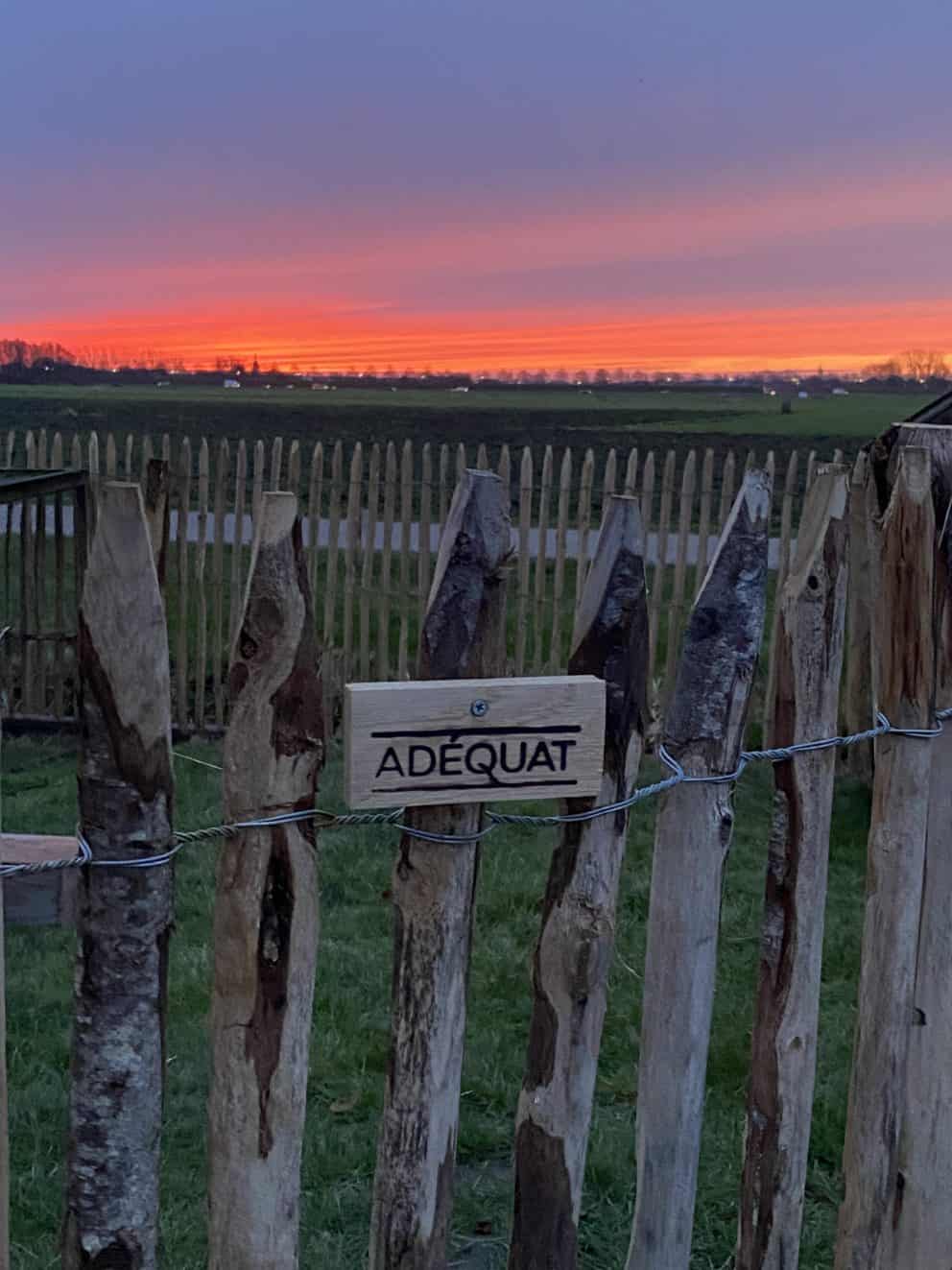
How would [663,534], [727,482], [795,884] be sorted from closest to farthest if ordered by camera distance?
[795,884] < [727,482] < [663,534]

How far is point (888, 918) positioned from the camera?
2.46 metres

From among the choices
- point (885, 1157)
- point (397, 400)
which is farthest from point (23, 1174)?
point (397, 400)

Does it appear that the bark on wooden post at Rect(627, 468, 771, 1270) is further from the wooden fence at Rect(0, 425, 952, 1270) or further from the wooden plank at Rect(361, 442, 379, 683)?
the wooden plank at Rect(361, 442, 379, 683)

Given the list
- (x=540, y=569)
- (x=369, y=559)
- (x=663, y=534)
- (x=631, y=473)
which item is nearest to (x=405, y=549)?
(x=369, y=559)

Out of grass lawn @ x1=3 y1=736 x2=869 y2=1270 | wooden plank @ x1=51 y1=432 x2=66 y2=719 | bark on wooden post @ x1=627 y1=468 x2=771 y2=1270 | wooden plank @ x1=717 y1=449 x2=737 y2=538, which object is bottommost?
grass lawn @ x1=3 y1=736 x2=869 y2=1270

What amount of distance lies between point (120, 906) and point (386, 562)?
21.8 feet

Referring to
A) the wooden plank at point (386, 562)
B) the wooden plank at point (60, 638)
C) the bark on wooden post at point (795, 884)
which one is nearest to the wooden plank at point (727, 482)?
the wooden plank at point (386, 562)

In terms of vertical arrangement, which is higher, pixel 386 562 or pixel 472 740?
pixel 472 740

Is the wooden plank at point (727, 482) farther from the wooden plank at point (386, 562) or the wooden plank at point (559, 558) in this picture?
the wooden plank at point (386, 562)

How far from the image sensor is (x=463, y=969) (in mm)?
1957

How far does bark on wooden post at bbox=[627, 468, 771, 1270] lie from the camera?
2123 millimetres

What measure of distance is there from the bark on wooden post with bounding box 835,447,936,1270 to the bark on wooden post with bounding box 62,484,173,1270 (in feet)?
4.33

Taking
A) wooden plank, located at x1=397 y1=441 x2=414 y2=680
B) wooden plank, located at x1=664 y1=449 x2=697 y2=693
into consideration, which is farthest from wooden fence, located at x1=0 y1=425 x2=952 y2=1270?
wooden plank, located at x1=397 y1=441 x2=414 y2=680

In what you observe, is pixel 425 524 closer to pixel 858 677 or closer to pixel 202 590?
pixel 202 590
